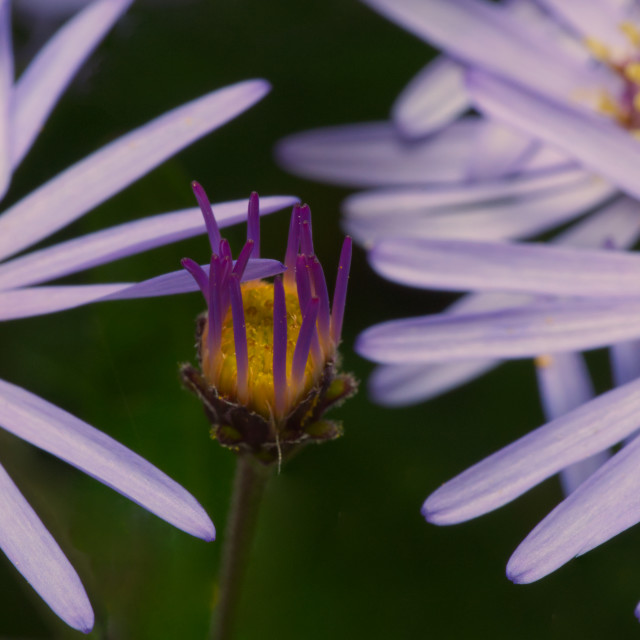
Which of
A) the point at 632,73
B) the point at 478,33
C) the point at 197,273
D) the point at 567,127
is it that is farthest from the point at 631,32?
Answer: the point at 197,273

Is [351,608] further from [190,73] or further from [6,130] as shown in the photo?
[190,73]

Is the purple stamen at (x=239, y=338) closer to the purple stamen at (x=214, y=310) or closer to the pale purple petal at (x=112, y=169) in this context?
the purple stamen at (x=214, y=310)

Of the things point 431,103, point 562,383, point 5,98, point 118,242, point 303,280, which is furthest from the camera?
point 431,103

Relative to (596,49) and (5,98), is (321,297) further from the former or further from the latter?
(596,49)

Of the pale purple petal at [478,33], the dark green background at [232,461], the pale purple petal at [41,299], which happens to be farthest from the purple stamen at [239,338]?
the pale purple petal at [478,33]

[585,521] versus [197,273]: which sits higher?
[197,273]

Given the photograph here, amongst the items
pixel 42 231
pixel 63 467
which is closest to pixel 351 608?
pixel 63 467
